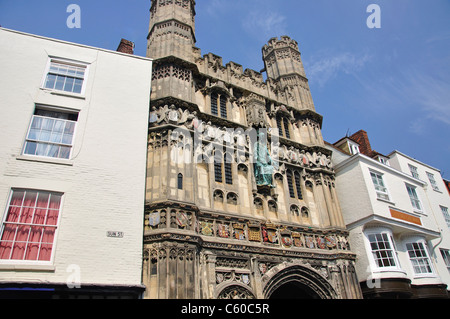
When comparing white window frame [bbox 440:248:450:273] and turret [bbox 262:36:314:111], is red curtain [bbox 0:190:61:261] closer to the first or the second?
turret [bbox 262:36:314:111]

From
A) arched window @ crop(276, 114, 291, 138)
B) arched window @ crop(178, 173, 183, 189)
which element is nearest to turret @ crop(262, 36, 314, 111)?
arched window @ crop(276, 114, 291, 138)

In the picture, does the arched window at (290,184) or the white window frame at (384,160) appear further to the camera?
the white window frame at (384,160)

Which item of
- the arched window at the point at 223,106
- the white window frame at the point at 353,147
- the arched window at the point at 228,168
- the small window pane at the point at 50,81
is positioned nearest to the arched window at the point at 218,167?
the arched window at the point at 228,168

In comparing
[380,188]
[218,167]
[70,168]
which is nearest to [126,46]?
[218,167]

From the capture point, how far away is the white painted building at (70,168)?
33.6 ft

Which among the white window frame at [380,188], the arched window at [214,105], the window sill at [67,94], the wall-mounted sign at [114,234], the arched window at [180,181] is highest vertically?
the arched window at [214,105]

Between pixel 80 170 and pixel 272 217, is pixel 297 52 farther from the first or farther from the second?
pixel 80 170

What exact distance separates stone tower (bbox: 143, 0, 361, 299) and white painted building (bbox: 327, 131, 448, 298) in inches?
35.4

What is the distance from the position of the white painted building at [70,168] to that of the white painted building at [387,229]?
11951 mm

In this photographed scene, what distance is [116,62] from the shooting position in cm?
1526

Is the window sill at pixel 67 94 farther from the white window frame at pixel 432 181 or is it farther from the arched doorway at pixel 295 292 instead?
the white window frame at pixel 432 181

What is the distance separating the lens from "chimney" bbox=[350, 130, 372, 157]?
27.4 meters

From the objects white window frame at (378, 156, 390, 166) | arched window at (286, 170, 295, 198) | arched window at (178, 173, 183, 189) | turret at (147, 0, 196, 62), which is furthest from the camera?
white window frame at (378, 156, 390, 166)

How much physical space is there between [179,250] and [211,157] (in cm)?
558
